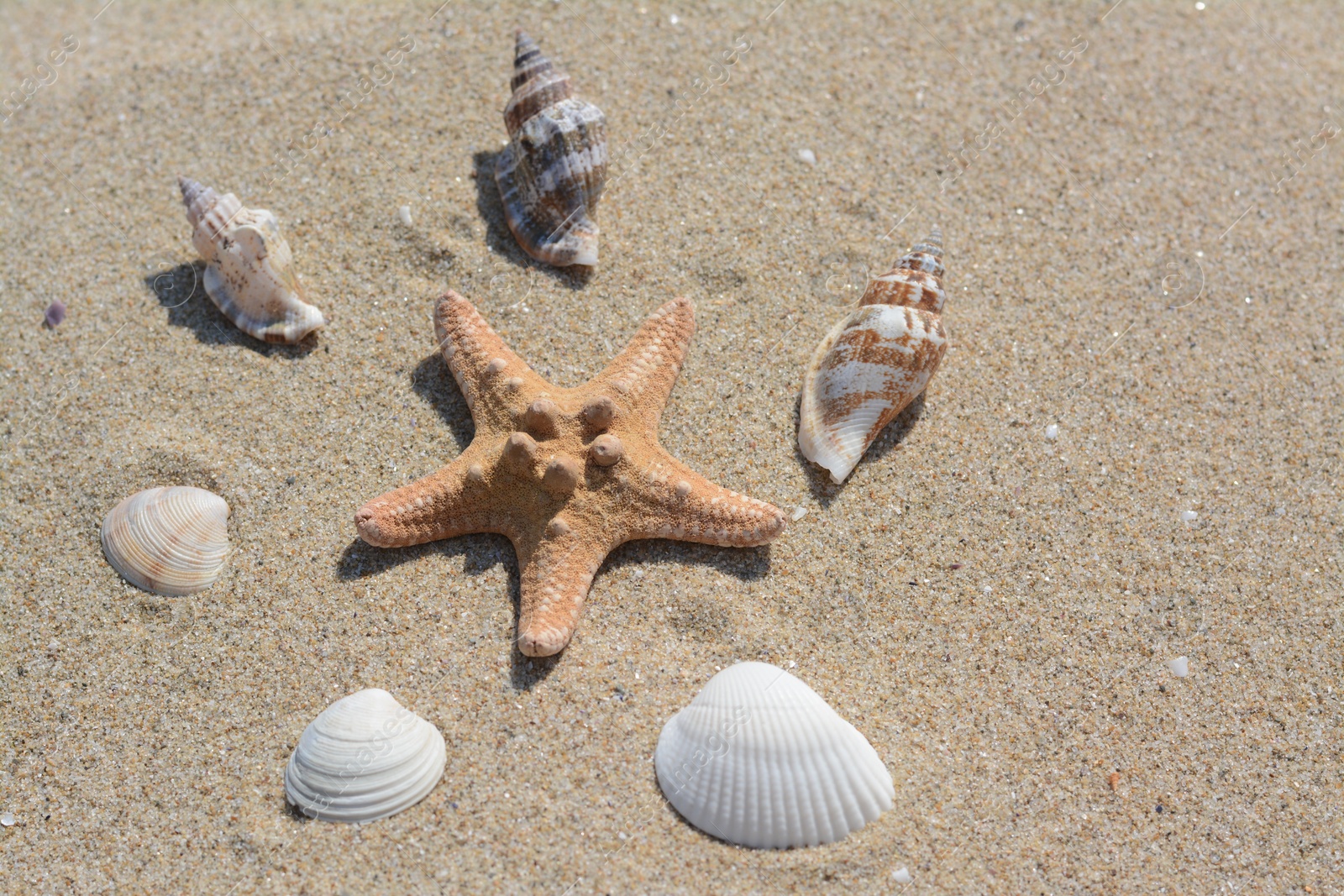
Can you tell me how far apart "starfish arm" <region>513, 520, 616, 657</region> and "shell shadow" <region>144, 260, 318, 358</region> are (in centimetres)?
162

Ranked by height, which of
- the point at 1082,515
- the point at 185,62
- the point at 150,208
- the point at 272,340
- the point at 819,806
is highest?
the point at 185,62

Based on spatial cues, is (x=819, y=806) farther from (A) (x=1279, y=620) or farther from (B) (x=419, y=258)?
(B) (x=419, y=258)

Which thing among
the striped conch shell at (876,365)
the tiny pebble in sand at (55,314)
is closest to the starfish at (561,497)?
the striped conch shell at (876,365)

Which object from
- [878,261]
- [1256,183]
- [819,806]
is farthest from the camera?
[1256,183]

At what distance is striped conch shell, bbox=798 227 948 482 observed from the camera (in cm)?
392

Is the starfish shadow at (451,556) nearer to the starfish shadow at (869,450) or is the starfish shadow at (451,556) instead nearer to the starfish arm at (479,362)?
the starfish arm at (479,362)

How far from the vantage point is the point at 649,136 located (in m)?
4.77

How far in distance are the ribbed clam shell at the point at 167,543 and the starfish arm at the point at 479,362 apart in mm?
1199

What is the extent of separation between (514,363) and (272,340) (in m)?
1.23

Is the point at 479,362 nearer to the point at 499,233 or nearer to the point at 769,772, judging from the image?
the point at 499,233

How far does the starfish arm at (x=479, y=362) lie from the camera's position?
3793 millimetres

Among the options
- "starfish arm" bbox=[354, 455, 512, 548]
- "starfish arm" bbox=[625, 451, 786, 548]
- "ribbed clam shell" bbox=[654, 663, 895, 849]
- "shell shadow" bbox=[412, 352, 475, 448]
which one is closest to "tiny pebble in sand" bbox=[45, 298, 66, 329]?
"shell shadow" bbox=[412, 352, 475, 448]

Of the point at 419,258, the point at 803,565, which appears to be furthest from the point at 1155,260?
the point at 419,258

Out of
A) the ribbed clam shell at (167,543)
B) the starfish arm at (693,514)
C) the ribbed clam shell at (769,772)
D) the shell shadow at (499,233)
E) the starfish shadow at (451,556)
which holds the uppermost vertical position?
the shell shadow at (499,233)
